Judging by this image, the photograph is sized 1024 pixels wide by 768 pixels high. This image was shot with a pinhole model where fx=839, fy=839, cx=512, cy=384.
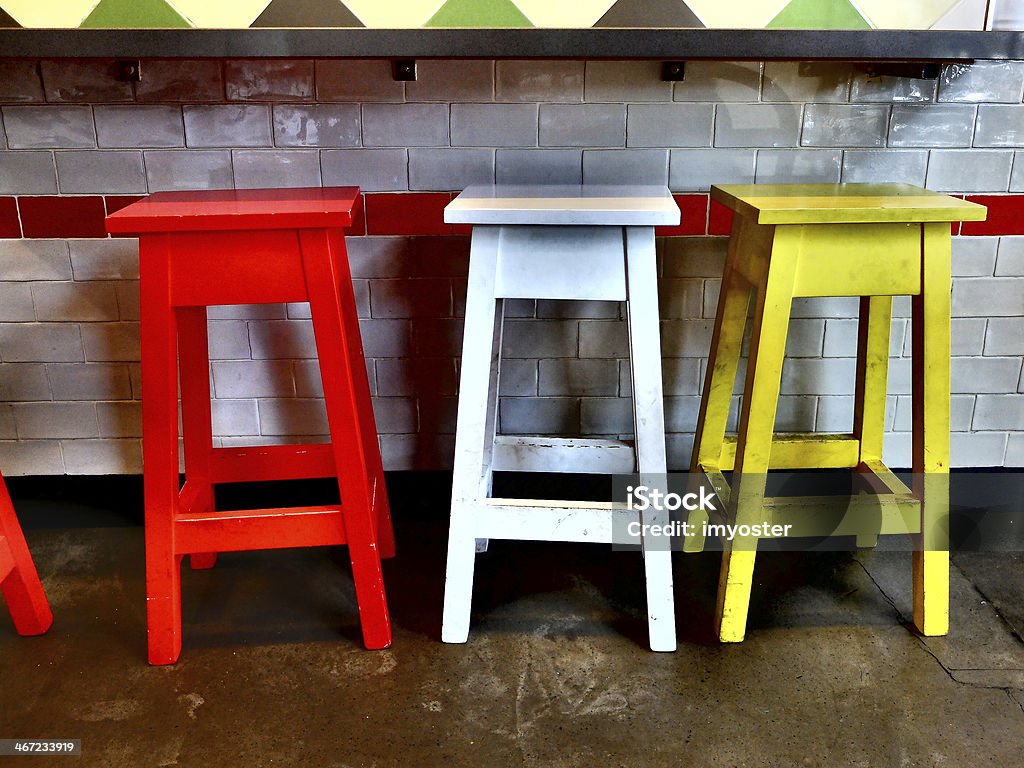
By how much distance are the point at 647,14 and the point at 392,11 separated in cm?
55

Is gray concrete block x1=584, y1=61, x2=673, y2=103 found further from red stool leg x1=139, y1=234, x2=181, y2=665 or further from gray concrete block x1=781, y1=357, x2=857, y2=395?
red stool leg x1=139, y1=234, x2=181, y2=665

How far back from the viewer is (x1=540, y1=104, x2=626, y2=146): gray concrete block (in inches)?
88.2

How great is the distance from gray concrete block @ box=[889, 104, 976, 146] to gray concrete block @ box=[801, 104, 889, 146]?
0.04 m

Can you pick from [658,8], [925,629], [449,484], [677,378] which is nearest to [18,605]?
[449,484]

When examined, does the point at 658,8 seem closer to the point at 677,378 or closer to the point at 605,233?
the point at 605,233

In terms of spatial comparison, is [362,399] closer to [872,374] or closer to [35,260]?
[35,260]

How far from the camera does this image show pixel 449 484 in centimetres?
257

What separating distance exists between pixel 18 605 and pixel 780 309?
1897 millimetres

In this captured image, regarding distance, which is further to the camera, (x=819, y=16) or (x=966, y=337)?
(x=966, y=337)

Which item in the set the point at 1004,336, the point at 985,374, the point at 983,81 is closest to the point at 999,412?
the point at 985,374

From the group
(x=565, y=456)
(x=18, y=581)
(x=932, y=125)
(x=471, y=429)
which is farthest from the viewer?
(x=932, y=125)

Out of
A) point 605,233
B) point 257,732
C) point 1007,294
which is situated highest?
point 605,233

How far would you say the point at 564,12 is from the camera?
180 cm

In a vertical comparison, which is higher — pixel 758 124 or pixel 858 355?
Answer: pixel 758 124
